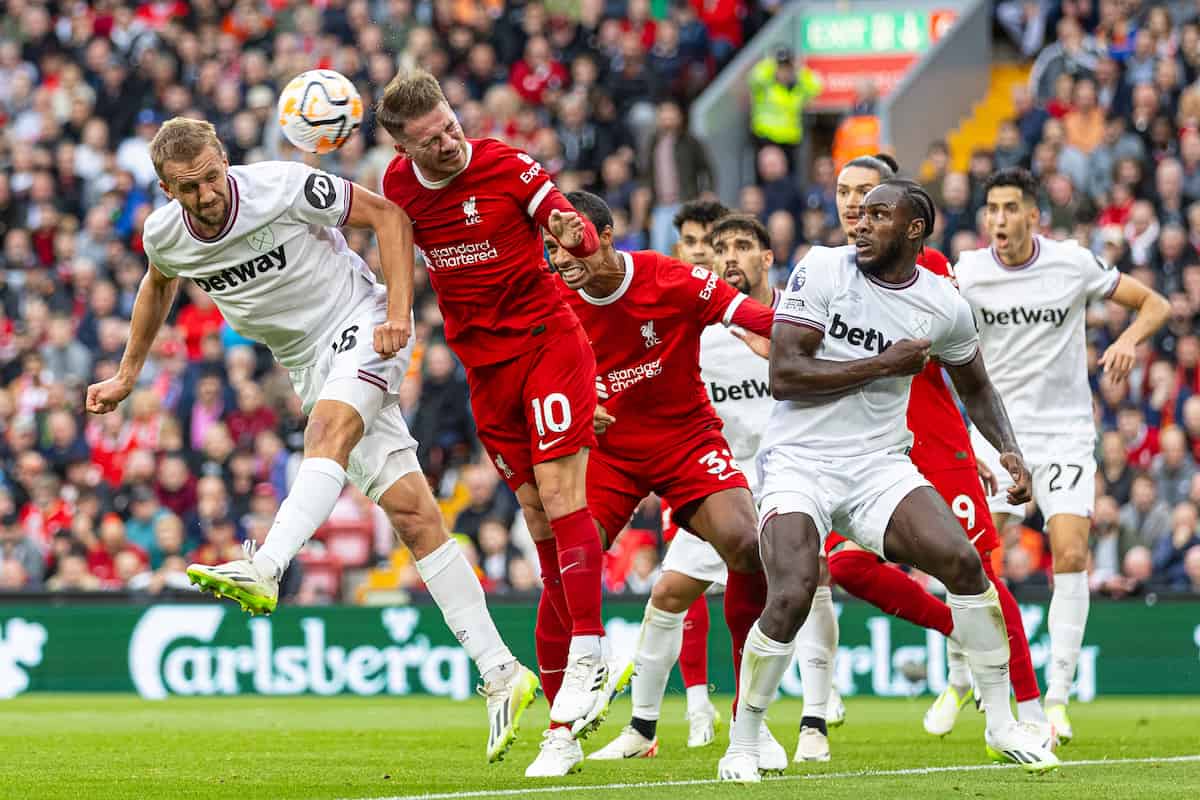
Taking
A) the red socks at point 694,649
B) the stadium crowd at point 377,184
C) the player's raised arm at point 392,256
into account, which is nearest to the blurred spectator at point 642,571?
the stadium crowd at point 377,184

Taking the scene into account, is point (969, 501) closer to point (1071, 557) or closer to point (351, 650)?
point (1071, 557)

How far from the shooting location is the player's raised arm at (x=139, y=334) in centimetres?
952

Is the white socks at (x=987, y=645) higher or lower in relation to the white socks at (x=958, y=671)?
higher

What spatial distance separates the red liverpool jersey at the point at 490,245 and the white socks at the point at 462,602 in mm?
933

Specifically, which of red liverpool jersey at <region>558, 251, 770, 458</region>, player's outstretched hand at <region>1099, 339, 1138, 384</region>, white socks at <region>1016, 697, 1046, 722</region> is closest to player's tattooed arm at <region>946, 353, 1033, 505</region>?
white socks at <region>1016, 697, 1046, 722</region>

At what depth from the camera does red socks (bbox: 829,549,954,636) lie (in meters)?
10.9

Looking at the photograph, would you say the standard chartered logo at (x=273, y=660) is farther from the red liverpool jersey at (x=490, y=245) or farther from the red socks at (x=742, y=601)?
the red liverpool jersey at (x=490, y=245)

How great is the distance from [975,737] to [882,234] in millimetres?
4120

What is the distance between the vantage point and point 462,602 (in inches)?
376

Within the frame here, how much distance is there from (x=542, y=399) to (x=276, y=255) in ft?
4.44

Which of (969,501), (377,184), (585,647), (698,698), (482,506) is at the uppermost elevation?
(377,184)

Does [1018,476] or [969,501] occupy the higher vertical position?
[1018,476]

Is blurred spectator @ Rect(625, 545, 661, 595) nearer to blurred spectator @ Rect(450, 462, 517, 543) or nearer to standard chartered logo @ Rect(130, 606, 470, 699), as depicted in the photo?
standard chartered logo @ Rect(130, 606, 470, 699)

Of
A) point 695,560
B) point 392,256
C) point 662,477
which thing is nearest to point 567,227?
point 392,256
